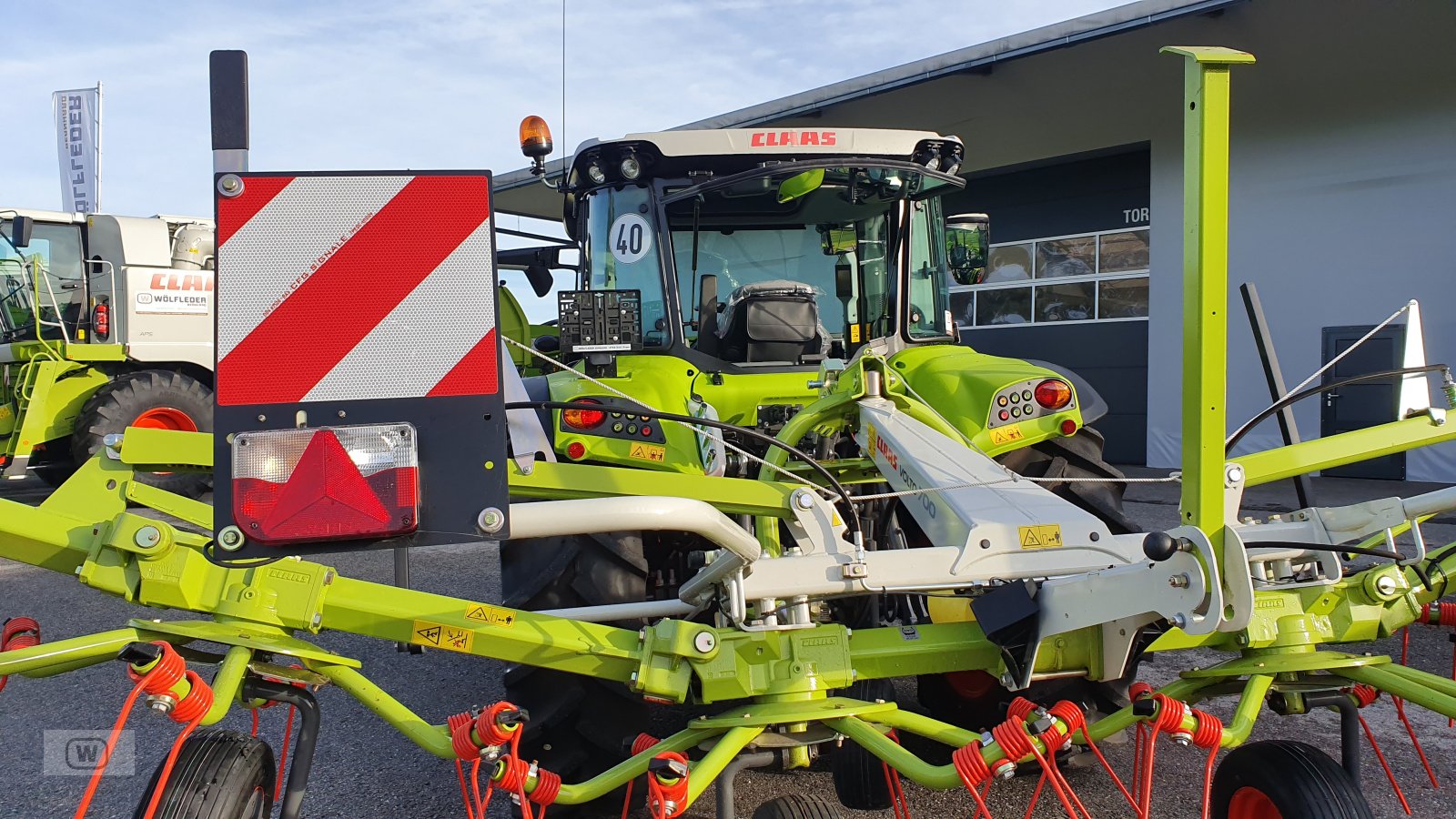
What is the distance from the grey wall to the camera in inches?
334

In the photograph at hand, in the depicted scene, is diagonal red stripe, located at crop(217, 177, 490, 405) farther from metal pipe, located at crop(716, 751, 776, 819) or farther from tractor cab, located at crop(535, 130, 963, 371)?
tractor cab, located at crop(535, 130, 963, 371)

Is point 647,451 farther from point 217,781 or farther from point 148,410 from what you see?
point 148,410

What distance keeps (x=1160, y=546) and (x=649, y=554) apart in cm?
179

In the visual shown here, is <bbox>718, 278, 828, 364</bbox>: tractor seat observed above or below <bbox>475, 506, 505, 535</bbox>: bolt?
above

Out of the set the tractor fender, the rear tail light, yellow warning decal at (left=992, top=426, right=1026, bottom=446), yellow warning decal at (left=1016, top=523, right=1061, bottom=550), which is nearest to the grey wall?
the tractor fender

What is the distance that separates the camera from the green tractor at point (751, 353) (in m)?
2.79

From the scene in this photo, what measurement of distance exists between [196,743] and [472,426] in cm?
83

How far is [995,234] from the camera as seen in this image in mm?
11922

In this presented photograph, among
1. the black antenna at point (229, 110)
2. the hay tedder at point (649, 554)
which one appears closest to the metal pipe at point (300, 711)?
the hay tedder at point (649, 554)

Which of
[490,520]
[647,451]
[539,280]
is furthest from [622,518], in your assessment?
[539,280]

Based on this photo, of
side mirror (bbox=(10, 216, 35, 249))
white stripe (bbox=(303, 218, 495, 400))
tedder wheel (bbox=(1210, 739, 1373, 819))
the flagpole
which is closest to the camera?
white stripe (bbox=(303, 218, 495, 400))

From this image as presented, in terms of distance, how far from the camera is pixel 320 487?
1.60 meters

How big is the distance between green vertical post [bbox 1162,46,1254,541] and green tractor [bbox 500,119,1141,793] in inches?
33.9

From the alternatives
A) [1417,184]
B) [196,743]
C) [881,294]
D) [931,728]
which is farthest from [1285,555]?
[1417,184]
